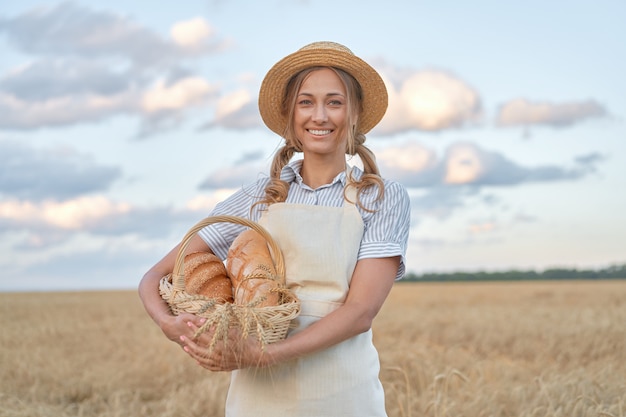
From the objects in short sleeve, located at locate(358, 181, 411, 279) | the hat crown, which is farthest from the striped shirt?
the hat crown

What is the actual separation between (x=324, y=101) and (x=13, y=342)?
8.40 metres

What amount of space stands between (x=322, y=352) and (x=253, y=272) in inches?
14.0

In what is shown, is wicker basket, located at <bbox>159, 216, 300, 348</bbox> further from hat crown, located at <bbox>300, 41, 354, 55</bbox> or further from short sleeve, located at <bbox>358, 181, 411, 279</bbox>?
hat crown, located at <bbox>300, 41, 354, 55</bbox>

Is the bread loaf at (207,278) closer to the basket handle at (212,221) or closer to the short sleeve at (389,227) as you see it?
the basket handle at (212,221)

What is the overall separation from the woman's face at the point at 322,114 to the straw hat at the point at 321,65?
0.06m

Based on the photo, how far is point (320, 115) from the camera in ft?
8.30

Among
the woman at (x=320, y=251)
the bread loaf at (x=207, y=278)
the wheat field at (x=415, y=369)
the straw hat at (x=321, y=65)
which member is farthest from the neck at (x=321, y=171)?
the wheat field at (x=415, y=369)

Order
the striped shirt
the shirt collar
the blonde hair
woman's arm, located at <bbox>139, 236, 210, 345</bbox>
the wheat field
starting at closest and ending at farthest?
1. woman's arm, located at <bbox>139, 236, 210, 345</bbox>
2. the striped shirt
3. the blonde hair
4. the shirt collar
5. the wheat field

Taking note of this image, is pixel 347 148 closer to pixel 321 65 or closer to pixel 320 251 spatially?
pixel 321 65

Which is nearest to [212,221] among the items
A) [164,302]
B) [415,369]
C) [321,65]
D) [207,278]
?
[207,278]

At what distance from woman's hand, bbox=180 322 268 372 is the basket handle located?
209 millimetres

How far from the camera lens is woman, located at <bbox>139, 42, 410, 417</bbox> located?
7.48 feet

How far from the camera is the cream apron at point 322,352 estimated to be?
2369 millimetres

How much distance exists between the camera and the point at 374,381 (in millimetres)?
2508
